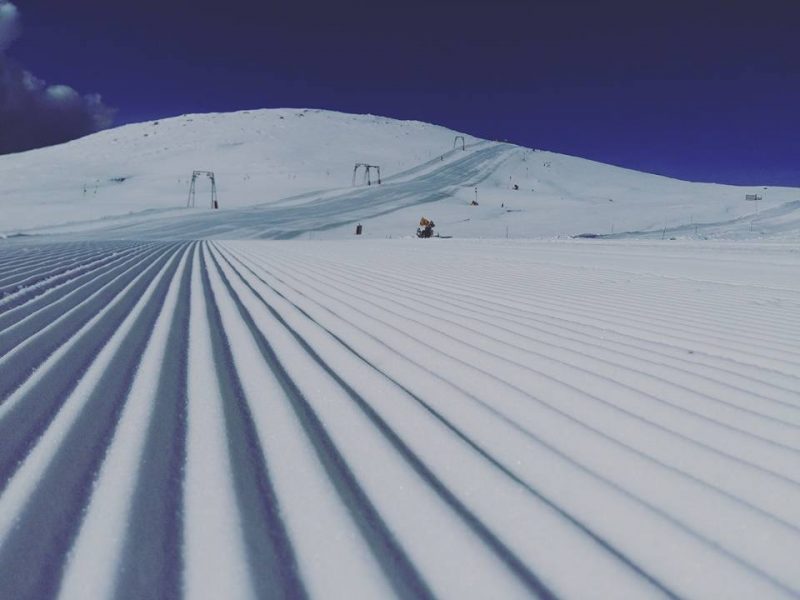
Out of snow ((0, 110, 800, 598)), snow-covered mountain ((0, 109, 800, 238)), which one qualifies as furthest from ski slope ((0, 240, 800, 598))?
snow-covered mountain ((0, 109, 800, 238))

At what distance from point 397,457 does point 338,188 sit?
39297 mm

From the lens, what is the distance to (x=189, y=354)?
267cm

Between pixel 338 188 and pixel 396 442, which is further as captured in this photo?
pixel 338 188

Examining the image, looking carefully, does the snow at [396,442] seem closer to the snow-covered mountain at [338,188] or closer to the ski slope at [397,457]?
the ski slope at [397,457]

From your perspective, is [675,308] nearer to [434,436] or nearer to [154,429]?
[434,436]

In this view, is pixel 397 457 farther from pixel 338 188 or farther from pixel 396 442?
pixel 338 188

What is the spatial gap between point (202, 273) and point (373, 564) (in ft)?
19.9

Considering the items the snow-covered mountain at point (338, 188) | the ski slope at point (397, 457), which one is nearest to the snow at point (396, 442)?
the ski slope at point (397, 457)

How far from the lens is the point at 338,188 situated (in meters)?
39.8

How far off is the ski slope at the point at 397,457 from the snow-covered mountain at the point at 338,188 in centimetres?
1609

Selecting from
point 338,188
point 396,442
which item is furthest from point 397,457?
point 338,188

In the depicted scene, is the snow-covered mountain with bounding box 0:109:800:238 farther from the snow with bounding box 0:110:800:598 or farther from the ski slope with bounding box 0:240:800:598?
the ski slope with bounding box 0:240:800:598

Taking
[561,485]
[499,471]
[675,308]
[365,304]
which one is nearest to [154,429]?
[499,471]

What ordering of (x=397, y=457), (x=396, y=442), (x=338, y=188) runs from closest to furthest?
(x=397, y=457) → (x=396, y=442) → (x=338, y=188)
